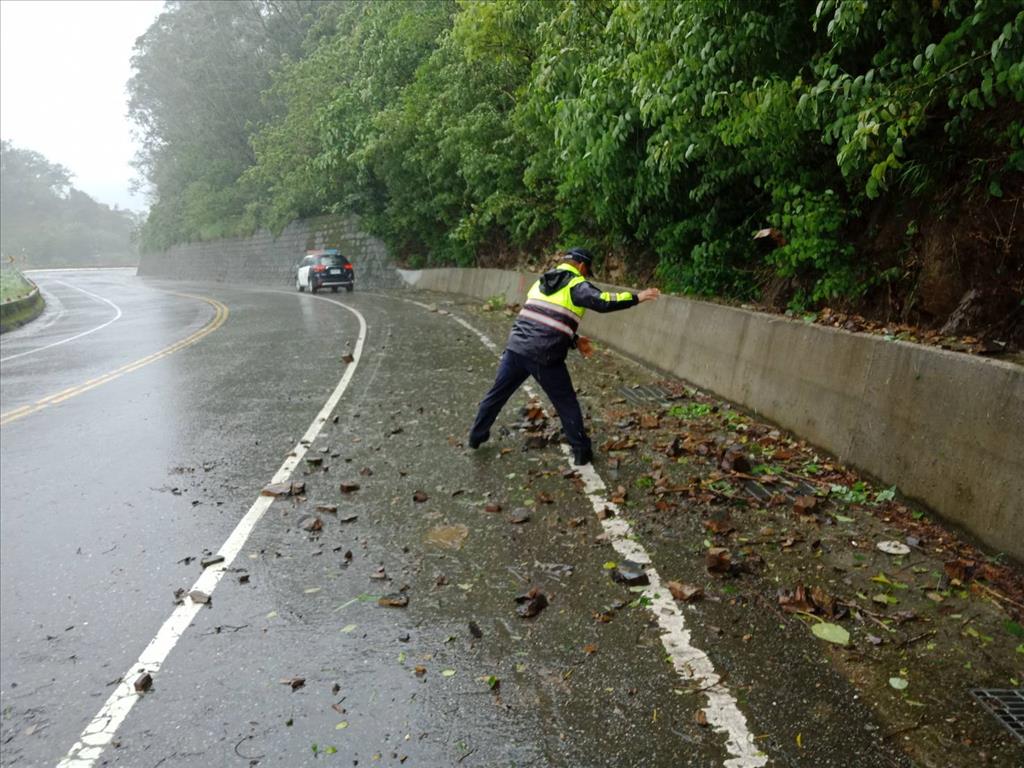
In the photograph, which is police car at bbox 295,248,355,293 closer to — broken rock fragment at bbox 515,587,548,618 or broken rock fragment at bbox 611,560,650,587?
broken rock fragment at bbox 611,560,650,587

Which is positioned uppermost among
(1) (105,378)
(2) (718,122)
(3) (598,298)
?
(2) (718,122)

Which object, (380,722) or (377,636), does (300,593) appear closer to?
(377,636)

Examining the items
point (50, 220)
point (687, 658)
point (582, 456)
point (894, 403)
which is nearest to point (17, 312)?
point (582, 456)

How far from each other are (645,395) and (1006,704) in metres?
6.56

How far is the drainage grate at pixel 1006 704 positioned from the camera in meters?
3.09

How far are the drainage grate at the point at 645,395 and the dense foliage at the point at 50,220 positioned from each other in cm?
11846

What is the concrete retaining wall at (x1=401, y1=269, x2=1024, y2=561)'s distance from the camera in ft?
15.0

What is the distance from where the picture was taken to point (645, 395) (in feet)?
31.8

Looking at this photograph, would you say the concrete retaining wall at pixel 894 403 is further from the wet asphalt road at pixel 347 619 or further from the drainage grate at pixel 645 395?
the wet asphalt road at pixel 347 619

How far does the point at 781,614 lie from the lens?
4.07 m

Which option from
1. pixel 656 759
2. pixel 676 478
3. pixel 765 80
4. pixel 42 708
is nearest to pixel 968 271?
pixel 765 80

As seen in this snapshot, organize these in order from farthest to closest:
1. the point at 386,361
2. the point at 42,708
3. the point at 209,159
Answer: the point at 209,159, the point at 386,361, the point at 42,708

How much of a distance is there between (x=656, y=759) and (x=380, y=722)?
1.16 metres

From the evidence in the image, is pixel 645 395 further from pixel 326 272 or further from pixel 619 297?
pixel 326 272
